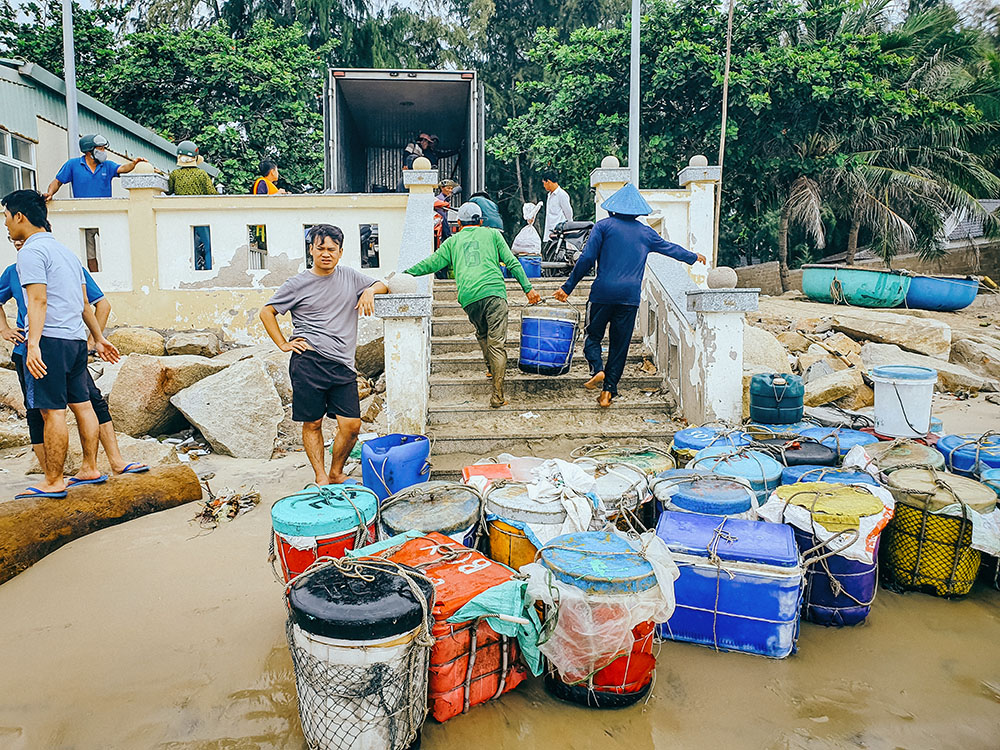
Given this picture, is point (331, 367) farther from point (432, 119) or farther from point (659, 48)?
point (659, 48)

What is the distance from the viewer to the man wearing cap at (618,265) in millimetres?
5980

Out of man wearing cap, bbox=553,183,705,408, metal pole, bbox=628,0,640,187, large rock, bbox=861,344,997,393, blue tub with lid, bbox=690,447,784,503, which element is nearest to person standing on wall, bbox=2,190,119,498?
man wearing cap, bbox=553,183,705,408

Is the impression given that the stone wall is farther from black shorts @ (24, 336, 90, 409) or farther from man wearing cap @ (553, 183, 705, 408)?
black shorts @ (24, 336, 90, 409)

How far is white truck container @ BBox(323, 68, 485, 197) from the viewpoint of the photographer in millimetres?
11156

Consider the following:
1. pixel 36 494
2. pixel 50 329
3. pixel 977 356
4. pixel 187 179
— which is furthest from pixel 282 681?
pixel 977 356

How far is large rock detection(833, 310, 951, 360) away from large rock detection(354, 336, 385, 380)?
733 cm

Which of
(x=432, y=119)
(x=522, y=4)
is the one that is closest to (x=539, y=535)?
(x=432, y=119)

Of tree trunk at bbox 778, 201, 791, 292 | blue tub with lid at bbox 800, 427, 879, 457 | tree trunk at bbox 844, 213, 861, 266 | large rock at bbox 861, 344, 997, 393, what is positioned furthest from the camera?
tree trunk at bbox 778, 201, 791, 292

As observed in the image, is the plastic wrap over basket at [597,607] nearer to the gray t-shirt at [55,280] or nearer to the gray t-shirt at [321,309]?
the gray t-shirt at [321,309]

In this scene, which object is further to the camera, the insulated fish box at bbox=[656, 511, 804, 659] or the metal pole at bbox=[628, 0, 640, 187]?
the metal pole at bbox=[628, 0, 640, 187]

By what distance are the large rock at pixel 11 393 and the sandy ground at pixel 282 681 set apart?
3.93 meters

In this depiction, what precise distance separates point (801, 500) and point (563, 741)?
185 cm

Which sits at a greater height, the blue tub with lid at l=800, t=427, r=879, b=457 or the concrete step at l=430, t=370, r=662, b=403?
the concrete step at l=430, t=370, r=662, b=403

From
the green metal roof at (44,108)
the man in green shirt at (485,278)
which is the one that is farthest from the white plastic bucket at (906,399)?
the green metal roof at (44,108)
